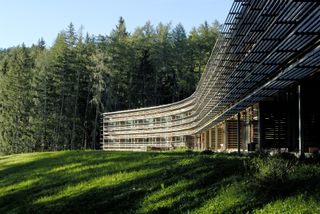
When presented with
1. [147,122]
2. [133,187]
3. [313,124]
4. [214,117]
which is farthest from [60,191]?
[147,122]

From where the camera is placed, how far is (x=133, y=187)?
11.9 m

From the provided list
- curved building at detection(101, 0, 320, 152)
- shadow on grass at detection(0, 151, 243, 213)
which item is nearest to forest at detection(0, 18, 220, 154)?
curved building at detection(101, 0, 320, 152)

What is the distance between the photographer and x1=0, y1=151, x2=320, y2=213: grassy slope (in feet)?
28.8

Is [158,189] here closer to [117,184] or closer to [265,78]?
[117,184]

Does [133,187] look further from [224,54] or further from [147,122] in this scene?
[147,122]

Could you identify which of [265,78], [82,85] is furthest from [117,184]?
[82,85]

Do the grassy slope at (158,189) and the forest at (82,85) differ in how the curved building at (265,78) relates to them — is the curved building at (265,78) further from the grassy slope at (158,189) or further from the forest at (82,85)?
the forest at (82,85)

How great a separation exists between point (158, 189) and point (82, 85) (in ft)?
185

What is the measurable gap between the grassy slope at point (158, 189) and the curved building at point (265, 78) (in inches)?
125

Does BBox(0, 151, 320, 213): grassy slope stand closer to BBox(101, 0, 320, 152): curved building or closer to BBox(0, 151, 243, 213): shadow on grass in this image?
BBox(0, 151, 243, 213): shadow on grass

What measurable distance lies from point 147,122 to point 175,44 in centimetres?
2780

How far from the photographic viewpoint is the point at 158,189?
36.7 feet

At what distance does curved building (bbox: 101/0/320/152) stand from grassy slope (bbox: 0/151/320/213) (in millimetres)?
3180

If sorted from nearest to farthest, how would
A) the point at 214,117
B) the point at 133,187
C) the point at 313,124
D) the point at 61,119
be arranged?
the point at 133,187, the point at 313,124, the point at 214,117, the point at 61,119
